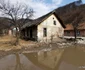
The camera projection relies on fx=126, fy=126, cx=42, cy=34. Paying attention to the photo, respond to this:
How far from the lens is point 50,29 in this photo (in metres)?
24.5

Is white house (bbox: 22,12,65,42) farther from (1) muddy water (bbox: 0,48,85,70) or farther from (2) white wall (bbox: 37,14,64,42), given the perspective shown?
(1) muddy water (bbox: 0,48,85,70)

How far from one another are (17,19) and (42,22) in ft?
18.6

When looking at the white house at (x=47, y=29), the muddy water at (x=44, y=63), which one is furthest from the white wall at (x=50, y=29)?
the muddy water at (x=44, y=63)

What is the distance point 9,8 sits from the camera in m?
18.7

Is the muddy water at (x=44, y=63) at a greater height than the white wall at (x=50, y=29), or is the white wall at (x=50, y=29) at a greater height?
the white wall at (x=50, y=29)

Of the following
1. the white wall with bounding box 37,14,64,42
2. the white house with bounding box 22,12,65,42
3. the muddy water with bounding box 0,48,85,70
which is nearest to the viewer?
the muddy water with bounding box 0,48,85,70

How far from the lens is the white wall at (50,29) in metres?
23.4

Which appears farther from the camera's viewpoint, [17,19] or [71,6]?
[71,6]

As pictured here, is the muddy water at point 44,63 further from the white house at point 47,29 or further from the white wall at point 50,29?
the white wall at point 50,29

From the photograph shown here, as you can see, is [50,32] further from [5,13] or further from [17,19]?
[5,13]

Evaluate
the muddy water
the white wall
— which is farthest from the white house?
the muddy water

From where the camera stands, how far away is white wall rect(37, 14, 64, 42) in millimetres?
23359

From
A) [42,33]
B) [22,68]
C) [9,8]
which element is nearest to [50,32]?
[42,33]

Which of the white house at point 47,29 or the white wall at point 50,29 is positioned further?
the white wall at point 50,29
